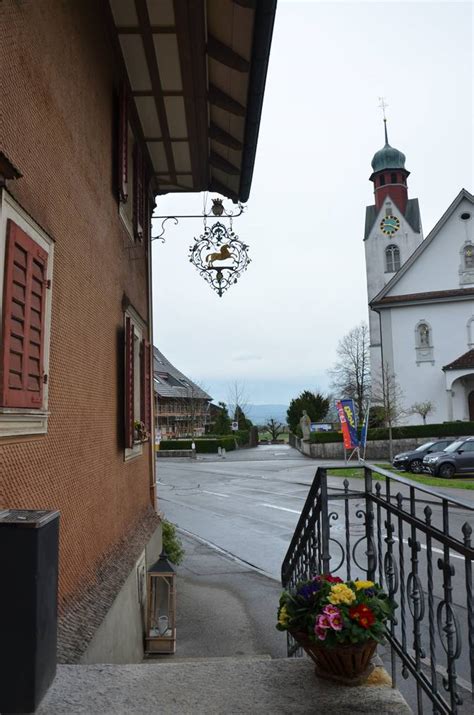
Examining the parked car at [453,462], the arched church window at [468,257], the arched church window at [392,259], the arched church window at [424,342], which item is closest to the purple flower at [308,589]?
the parked car at [453,462]

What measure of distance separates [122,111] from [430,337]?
124ft

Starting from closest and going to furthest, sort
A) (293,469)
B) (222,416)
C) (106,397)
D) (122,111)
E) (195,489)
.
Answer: (106,397) < (122,111) < (195,489) < (293,469) < (222,416)

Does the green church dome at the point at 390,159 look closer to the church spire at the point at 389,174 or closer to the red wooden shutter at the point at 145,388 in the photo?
the church spire at the point at 389,174

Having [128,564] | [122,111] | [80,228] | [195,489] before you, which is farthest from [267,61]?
[195,489]

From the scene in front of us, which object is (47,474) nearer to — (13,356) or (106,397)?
(13,356)

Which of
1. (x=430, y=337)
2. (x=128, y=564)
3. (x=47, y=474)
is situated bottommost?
(x=128, y=564)

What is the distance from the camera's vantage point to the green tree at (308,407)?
2218 inches

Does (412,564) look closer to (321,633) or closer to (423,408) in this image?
(321,633)

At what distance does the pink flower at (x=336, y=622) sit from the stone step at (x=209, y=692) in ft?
1.03

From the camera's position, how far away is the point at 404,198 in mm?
60344

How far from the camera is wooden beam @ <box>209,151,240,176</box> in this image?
9377 millimetres

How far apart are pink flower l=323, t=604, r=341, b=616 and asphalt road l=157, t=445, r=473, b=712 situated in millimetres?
1545

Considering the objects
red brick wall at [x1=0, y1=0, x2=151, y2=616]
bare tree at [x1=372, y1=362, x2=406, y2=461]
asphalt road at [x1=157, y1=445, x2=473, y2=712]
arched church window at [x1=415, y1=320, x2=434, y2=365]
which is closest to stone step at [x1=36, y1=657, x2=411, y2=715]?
red brick wall at [x1=0, y1=0, x2=151, y2=616]

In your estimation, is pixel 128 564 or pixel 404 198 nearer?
pixel 128 564
